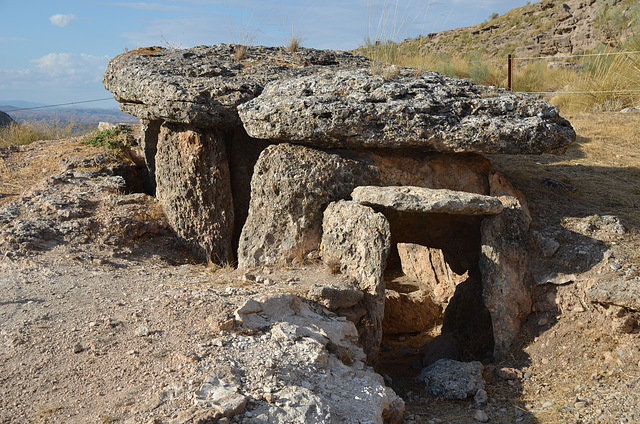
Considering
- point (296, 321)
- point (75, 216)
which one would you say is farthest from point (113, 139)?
point (296, 321)

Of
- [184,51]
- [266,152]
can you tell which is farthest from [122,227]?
[184,51]

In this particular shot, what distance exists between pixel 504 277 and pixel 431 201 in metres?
1.04

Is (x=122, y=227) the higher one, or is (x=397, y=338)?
(x=122, y=227)

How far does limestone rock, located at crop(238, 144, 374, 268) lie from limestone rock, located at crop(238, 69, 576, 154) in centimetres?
20

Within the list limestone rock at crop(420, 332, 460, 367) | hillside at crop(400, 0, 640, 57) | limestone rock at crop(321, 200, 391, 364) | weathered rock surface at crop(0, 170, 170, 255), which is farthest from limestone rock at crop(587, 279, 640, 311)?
hillside at crop(400, 0, 640, 57)

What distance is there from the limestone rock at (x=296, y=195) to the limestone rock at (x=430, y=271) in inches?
82.4

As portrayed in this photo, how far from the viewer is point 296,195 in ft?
18.0

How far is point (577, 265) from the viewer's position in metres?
5.09

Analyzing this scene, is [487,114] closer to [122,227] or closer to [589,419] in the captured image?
[589,419]

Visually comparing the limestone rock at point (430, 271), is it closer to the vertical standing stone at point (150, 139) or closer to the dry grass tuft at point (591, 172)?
the dry grass tuft at point (591, 172)

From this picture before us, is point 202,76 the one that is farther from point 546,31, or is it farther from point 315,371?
point 546,31

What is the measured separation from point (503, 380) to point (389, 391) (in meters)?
1.30

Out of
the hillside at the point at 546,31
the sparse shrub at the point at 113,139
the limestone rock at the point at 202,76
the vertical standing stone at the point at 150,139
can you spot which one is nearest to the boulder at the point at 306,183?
the limestone rock at the point at 202,76

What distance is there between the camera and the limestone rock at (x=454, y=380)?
4.54m
